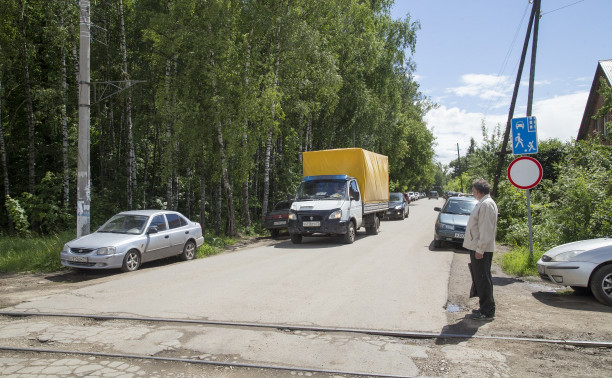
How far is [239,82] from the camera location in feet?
55.1

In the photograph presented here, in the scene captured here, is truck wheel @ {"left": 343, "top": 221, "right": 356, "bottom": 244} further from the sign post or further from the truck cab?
the sign post

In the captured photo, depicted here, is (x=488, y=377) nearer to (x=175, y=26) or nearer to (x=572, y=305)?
(x=572, y=305)

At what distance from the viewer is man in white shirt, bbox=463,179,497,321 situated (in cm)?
554

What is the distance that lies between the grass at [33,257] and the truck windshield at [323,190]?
305 inches

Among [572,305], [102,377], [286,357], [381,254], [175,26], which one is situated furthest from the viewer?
[175,26]

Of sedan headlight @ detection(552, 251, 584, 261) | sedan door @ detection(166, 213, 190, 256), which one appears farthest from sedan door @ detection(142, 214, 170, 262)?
sedan headlight @ detection(552, 251, 584, 261)

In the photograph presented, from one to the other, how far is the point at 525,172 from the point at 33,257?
467 inches

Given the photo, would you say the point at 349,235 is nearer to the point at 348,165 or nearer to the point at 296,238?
the point at 296,238

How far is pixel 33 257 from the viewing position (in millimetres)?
10656

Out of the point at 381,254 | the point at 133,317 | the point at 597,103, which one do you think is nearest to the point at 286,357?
the point at 133,317

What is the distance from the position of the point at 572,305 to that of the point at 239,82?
1367 cm

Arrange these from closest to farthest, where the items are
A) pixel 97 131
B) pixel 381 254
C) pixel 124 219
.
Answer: pixel 124 219, pixel 381 254, pixel 97 131

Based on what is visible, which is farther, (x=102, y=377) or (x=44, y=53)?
(x=44, y=53)

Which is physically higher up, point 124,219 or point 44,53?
point 44,53
